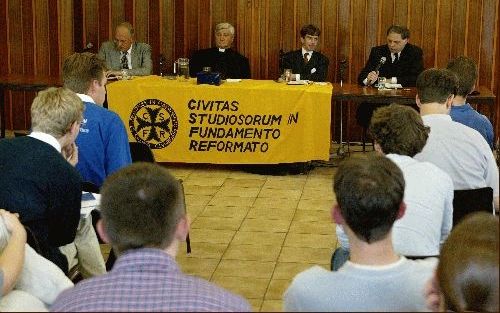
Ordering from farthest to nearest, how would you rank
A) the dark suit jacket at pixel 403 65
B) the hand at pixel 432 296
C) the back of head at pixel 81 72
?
the dark suit jacket at pixel 403 65
the back of head at pixel 81 72
the hand at pixel 432 296

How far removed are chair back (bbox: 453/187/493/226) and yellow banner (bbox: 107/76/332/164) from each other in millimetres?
3858

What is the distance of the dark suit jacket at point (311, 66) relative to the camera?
8.80 meters

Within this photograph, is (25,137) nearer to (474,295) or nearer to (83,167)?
(83,167)

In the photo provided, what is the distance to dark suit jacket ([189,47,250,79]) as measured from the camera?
9.20 metres

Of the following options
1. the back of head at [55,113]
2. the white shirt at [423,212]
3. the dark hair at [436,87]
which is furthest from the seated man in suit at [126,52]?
the white shirt at [423,212]

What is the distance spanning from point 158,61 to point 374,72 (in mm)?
2846

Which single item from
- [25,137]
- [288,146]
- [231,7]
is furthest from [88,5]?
[25,137]

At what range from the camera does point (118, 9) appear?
9828 millimetres

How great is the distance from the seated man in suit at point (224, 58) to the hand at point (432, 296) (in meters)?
7.01

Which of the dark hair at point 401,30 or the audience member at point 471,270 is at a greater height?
the dark hair at point 401,30

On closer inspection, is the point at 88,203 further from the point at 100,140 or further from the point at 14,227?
the point at 14,227

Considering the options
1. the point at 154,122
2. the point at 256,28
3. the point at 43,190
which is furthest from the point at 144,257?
the point at 256,28

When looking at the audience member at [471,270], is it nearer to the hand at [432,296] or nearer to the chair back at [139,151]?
the hand at [432,296]

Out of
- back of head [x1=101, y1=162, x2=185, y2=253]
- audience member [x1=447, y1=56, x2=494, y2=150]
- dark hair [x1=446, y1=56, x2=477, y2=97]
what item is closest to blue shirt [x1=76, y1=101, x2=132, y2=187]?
audience member [x1=447, y1=56, x2=494, y2=150]
